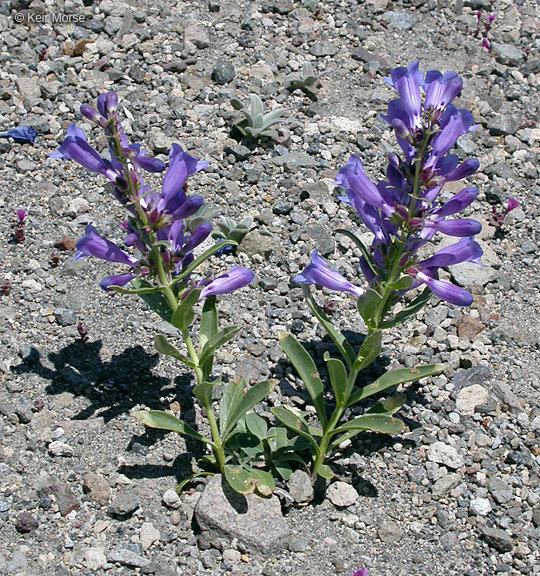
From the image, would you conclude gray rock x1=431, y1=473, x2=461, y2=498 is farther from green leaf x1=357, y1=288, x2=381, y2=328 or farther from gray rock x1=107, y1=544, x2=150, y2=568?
gray rock x1=107, y1=544, x2=150, y2=568

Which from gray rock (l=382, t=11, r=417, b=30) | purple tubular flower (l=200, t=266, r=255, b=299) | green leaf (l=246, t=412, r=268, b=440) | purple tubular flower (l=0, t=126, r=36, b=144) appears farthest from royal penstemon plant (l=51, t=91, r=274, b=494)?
gray rock (l=382, t=11, r=417, b=30)

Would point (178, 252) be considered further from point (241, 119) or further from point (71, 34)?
point (71, 34)

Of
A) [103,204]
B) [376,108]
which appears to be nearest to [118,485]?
[103,204]

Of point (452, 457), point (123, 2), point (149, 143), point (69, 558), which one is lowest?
point (69, 558)

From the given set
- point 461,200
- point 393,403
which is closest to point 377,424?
point 393,403

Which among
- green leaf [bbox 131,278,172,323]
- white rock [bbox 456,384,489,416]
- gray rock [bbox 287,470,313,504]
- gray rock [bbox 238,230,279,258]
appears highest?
green leaf [bbox 131,278,172,323]

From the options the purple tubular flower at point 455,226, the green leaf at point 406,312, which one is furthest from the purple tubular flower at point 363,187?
the green leaf at point 406,312
